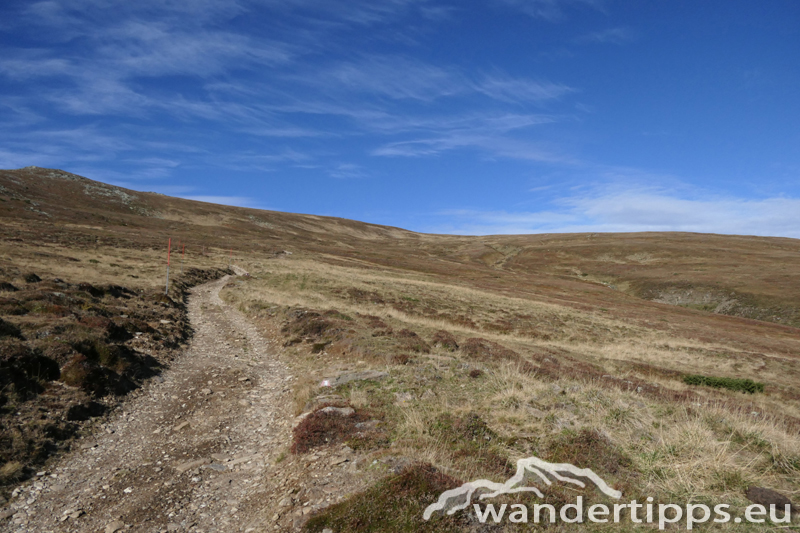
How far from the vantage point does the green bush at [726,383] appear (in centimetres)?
2202

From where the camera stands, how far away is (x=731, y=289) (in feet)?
251

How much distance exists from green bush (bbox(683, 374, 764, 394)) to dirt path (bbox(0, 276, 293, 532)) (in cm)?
2253

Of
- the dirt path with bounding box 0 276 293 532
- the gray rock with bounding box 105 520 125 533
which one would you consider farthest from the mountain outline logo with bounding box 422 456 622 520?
the gray rock with bounding box 105 520 125 533

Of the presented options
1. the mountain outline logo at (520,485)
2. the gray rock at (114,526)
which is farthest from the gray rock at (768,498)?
the gray rock at (114,526)

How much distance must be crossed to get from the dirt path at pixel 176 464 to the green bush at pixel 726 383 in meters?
22.5

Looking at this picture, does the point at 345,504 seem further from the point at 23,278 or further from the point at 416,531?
the point at 23,278

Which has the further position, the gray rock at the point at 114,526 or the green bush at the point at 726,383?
the green bush at the point at 726,383

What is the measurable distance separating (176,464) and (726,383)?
27.1m

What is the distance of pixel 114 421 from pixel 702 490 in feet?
39.2

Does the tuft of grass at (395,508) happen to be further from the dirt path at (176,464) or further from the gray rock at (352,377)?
the gray rock at (352,377)

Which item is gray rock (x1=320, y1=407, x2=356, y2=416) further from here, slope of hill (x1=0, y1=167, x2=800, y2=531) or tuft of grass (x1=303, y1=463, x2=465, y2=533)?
tuft of grass (x1=303, y1=463, x2=465, y2=533)

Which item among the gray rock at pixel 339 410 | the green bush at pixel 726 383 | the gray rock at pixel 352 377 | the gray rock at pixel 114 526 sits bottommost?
the green bush at pixel 726 383

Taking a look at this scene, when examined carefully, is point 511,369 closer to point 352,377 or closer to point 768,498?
point 352,377

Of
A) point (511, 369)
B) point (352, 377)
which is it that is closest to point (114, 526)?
point (352, 377)
